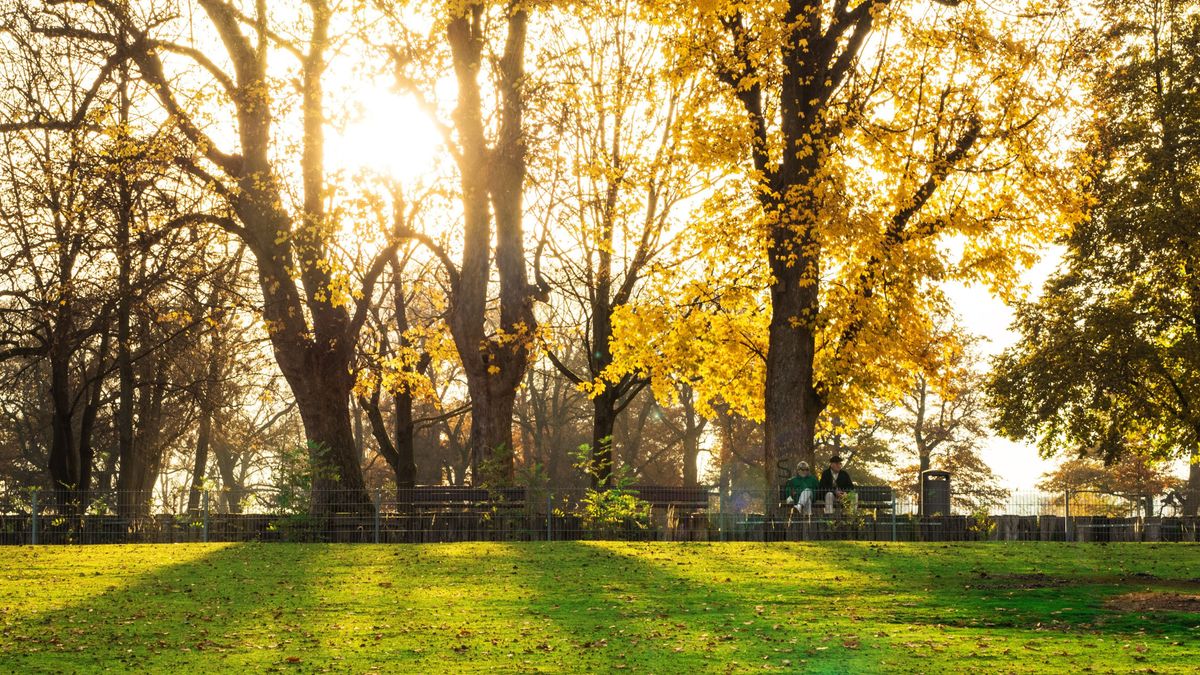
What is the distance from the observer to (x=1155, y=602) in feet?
43.8

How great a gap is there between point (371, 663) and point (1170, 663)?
17.8 feet

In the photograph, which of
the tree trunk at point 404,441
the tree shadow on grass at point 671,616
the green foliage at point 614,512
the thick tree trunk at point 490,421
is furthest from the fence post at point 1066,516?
the tree trunk at point 404,441

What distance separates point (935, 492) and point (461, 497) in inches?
386

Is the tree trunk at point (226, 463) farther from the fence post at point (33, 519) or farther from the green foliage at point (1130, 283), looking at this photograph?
the green foliage at point (1130, 283)

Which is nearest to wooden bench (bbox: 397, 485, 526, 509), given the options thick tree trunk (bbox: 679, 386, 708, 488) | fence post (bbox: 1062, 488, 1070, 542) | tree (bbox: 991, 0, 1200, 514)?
fence post (bbox: 1062, 488, 1070, 542)

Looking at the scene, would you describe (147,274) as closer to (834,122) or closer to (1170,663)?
(834,122)

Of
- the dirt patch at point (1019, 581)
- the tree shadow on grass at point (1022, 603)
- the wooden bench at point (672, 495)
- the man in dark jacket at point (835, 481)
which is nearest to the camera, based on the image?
the tree shadow on grass at point (1022, 603)

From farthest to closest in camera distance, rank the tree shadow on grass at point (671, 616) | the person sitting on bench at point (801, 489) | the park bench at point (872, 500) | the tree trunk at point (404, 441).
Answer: the tree trunk at point (404, 441)
the park bench at point (872, 500)
the person sitting on bench at point (801, 489)
the tree shadow on grass at point (671, 616)

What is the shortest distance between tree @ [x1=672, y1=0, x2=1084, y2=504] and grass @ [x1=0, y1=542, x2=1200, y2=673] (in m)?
5.53

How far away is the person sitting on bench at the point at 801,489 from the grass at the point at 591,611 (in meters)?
2.95

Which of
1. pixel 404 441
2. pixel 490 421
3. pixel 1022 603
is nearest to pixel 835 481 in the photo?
pixel 490 421

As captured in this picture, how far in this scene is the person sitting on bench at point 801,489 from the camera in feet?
76.2

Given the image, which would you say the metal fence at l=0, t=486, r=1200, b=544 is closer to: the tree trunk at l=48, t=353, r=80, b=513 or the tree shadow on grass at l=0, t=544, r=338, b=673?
the tree shadow on grass at l=0, t=544, r=338, b=673

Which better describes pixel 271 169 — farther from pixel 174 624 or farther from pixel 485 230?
pixel 174 624
